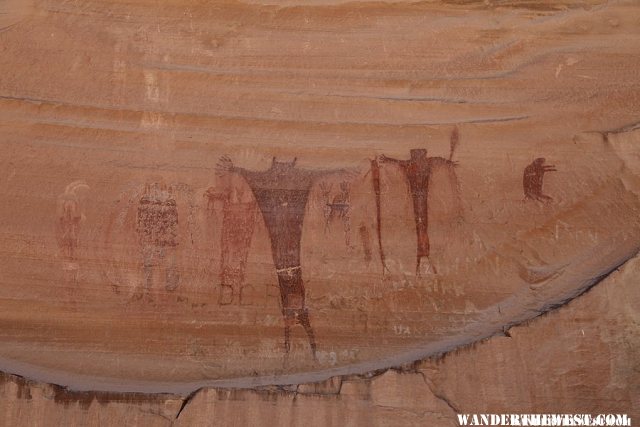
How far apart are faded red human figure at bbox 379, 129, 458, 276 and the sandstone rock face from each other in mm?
11

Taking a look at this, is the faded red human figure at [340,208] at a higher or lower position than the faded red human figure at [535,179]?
lower

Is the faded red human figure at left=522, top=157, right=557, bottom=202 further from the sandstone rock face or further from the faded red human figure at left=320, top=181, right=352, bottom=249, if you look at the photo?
the faded red human figure at left=320, top=181, right=352, bottom=249

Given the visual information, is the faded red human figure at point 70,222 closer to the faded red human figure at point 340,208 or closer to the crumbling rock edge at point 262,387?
the crumbling rock edge at point 262,387

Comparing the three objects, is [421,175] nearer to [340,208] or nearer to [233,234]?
[340,208]

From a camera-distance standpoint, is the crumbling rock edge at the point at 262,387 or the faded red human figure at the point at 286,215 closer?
the crumbling rock edge at the point at 262,387

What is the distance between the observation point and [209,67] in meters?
3.71

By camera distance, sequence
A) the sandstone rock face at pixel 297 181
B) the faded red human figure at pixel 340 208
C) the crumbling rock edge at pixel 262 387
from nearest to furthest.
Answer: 1. the crumbling rock edge at pixel 262 387
2. the sandstone rock face at pixel 297 181
3. the faded red human figure at pixel 340 208

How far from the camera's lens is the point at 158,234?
357 cm

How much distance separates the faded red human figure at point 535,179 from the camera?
361 cm

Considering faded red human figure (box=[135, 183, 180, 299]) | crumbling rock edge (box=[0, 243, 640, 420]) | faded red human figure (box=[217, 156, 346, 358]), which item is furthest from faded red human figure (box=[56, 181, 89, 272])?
faded red human figure (box=[217, 156, 346, 358])

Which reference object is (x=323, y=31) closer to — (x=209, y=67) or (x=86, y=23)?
(x=209, y=67)

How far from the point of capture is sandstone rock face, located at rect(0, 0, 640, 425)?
11.4 feet

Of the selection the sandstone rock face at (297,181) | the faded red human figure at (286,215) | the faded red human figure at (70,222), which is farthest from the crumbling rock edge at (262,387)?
the faded red human figure at (70,222)

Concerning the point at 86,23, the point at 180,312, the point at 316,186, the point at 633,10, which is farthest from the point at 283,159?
the point at 633,10
